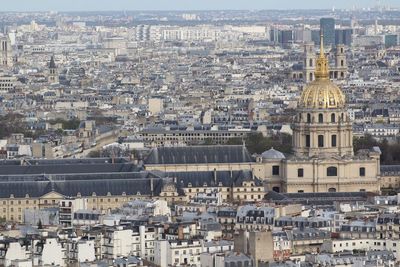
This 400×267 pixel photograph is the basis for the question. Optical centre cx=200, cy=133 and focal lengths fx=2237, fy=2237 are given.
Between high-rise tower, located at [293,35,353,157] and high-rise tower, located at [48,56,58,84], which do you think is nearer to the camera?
high-rise tower, located at [293,35,353,157]

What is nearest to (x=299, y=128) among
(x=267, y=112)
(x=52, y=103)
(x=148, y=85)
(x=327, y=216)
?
(x=327, y=216)

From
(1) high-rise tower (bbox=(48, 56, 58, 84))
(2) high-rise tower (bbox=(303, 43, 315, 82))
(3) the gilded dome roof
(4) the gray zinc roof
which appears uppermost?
(3) the gilded dome roof

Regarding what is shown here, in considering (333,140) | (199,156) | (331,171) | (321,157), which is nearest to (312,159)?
(321,157)

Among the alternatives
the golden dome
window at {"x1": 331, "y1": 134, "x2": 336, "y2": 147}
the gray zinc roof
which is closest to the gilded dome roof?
the golden dome

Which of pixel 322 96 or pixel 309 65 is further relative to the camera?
pixel 309 65

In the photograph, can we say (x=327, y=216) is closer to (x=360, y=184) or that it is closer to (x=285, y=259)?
(x=285, y=259)

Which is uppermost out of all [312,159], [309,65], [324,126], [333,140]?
[324,126]

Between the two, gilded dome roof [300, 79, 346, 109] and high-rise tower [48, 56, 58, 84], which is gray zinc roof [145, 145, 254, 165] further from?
high-rise tower [48, 56, 58, 84]

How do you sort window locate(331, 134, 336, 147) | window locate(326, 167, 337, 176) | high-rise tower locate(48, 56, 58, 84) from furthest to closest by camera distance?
high-rise tower locate(48, 56, 58, 84) < window locate(331, 134, 336, 147) < window locate(326, 167, 337, 176)

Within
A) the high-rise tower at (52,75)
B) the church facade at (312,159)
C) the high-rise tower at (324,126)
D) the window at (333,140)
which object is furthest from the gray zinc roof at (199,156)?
the high-rise tower at (52,75)

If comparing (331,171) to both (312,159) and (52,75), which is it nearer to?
(312,159)

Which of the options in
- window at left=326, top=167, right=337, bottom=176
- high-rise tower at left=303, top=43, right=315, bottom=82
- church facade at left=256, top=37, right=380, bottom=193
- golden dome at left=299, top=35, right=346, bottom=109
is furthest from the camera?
high-rise tower at left=303, top=43, right=315, bottom=82
